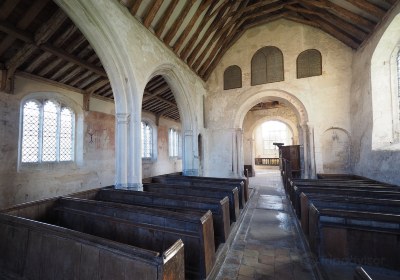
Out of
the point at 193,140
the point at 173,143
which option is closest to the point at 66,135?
the point at 193,140

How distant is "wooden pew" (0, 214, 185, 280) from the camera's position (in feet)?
4.69

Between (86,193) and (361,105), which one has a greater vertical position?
(361,105)

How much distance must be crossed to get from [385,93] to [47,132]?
11243 mm

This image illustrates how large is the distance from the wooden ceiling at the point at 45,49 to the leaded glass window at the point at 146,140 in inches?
154

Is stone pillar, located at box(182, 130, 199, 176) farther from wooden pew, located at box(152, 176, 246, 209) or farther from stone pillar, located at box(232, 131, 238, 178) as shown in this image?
wooden pew, located at box(152, 176, 246, 209)

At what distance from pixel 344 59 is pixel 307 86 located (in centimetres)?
166

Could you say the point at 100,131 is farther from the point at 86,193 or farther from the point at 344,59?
the point at 344,59

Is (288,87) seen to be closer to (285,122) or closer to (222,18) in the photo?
(222,18)

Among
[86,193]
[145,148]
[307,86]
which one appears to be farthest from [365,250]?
[145,148]

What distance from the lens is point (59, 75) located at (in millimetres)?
6684

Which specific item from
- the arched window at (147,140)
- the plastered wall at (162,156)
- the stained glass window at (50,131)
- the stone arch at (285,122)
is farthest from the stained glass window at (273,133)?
the stained glass window at (50,131)

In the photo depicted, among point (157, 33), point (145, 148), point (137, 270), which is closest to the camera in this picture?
point (137, 270)

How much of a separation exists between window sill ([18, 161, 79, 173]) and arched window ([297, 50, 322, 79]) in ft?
33.4

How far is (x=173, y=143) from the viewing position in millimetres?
14336
